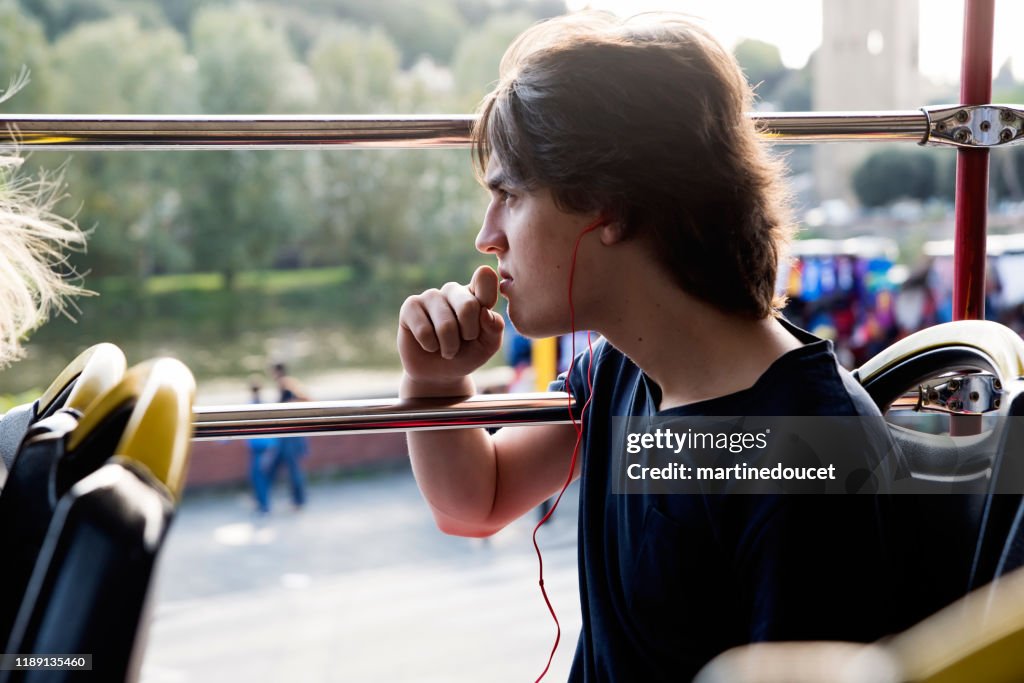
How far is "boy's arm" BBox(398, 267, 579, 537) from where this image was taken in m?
1.08

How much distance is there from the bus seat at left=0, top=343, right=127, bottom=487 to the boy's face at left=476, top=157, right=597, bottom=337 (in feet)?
1.29

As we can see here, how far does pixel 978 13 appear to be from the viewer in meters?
1.25

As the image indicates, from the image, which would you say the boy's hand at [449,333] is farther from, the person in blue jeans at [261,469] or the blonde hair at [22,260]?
the person in blue jeans at [261,469]

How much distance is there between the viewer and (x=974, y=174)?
1243 mm

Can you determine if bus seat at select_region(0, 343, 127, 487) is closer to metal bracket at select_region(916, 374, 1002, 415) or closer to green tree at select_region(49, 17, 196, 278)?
metal bracket at select_region(916, 374, 1002, 415)

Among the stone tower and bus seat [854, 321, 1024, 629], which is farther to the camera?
the stone tower

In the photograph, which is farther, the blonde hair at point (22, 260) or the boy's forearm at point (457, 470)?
the boy's forearm at point (457, 470)

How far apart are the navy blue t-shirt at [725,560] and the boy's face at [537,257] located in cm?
11

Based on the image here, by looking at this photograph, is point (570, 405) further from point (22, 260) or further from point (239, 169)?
point (239, 169)

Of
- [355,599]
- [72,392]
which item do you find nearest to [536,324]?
[72,392]

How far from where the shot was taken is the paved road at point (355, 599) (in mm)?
6594

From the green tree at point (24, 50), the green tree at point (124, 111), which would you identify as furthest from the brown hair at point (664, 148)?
the green tree at point (24, 50)

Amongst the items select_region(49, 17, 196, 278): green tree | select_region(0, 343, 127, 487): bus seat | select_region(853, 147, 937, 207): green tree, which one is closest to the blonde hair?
select_region(0, 343, 127, 487): bus seat

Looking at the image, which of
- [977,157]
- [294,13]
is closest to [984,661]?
[977,157]
